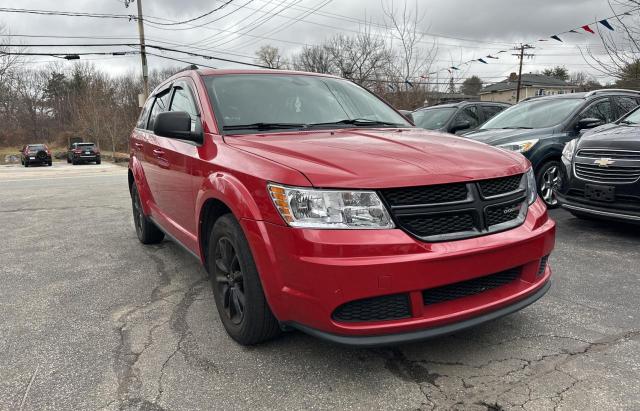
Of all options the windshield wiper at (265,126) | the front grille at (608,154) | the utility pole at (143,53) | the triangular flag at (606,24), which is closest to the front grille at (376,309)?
the windshield wiper at (265,126)

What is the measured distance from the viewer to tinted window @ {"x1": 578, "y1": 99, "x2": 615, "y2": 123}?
22.8 feet

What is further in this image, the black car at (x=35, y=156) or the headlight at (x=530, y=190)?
the black car at (x=35, y=156)

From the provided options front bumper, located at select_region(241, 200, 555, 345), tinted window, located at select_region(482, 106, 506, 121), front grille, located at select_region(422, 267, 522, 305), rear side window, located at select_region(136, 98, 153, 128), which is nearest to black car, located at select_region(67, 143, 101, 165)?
tinted window, located at select_region(482, 106, 506, 121)

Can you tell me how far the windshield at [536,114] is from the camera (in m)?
6.95

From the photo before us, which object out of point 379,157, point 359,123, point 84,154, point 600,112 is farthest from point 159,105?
point 84,154

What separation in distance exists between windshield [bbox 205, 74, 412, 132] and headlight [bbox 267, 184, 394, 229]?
1159 millimetres

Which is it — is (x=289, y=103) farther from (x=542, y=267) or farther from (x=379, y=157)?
(x=542, y=267)

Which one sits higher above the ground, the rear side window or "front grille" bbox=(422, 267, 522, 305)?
the rear side window

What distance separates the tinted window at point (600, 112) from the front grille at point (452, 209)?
5.25m

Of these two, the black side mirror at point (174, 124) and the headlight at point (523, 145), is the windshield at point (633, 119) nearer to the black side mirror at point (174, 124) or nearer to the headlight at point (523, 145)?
the headlight at point (523, 145)

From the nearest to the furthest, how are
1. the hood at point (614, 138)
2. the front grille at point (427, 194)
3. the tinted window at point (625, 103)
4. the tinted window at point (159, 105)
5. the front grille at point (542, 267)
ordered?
the front grille at point (427, 194), the front grille at point (542, 267), the tinted window at point (159, 105), the hood at point (614, 138), the tinted window at point (625, 103)

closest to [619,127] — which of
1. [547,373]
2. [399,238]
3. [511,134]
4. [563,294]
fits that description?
[511,134]

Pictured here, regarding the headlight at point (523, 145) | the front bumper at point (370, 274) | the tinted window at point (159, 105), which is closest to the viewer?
the front bumper at point (370, 274)

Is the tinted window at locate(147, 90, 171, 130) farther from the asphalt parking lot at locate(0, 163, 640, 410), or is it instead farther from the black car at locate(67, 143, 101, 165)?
the black car at locate(67, 143, 101, 165)
